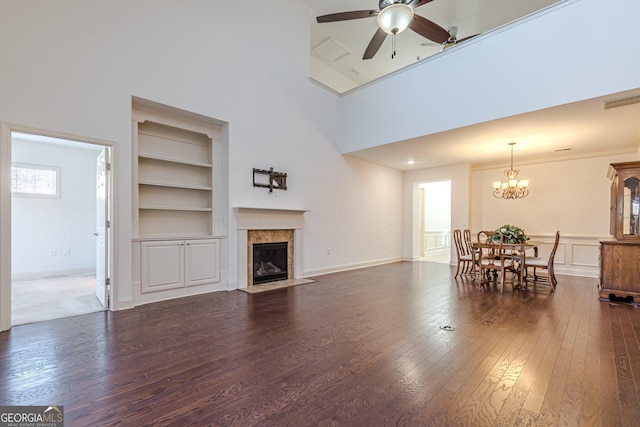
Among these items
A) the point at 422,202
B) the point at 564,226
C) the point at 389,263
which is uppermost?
the point at 422,202

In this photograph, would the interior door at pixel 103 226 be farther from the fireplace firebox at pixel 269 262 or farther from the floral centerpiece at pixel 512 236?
the floral centerpiece at pixel 512 236

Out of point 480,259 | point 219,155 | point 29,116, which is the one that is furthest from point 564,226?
point 29,116

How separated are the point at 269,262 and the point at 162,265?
1958 mm

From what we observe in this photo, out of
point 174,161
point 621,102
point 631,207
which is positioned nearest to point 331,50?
point 174,161

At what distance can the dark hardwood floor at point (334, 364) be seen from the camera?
1.71 meters

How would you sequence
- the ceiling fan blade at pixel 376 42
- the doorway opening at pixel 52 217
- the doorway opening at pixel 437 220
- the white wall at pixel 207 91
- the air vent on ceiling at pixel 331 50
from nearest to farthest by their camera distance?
the white wall at pixel 207 91, the ceiling fan blade at pixel 376 42, the doorway opening at pixel 52 217, the air vent on ceiling at pixel 331 50, the doorway opening at pixel 437 220

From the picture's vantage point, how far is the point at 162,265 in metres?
4.23

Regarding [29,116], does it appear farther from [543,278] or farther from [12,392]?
[543,278]

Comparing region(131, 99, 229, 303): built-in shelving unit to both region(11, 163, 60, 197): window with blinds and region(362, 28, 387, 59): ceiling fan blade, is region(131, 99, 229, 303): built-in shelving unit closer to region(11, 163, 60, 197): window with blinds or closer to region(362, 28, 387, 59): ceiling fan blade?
region(362, 28, 387, 59): ceiling fan blade

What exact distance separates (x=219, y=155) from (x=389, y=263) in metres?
5.50

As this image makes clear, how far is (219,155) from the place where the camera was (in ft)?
16.5

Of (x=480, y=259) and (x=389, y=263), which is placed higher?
(x=480, y=259)

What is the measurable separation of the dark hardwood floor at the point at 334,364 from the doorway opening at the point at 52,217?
8.74 feet

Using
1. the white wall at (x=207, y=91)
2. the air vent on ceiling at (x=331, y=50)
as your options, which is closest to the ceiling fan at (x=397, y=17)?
the white wall at (x=207, y=91)
